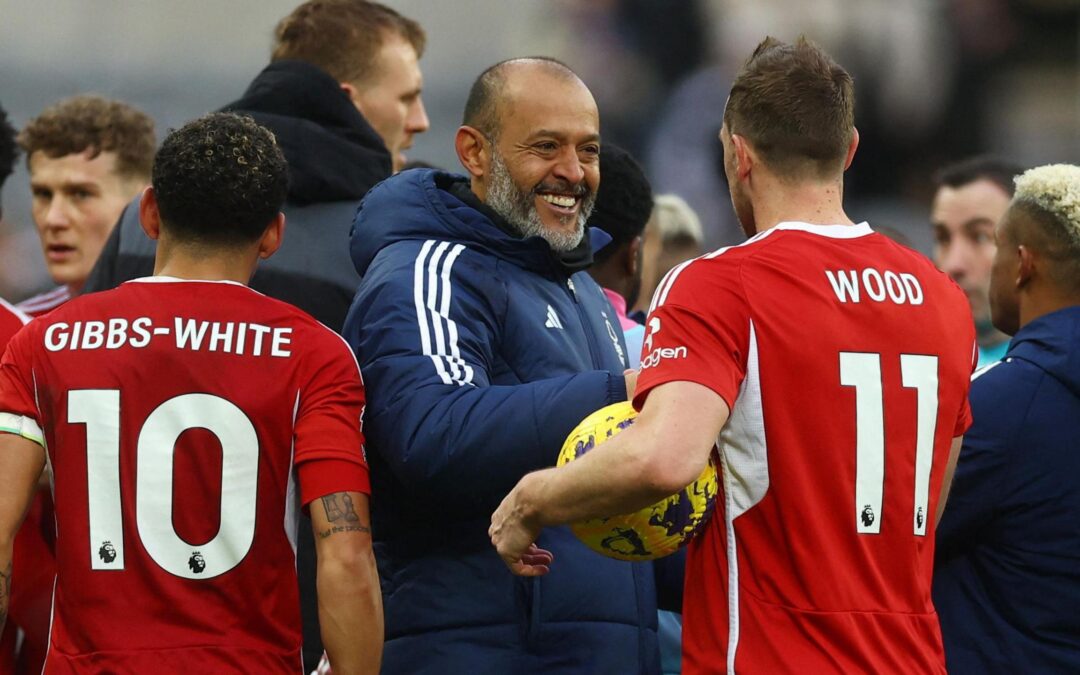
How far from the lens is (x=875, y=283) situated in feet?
10.1

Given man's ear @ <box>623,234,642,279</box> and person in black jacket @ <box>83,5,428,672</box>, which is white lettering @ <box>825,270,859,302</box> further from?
man's ear @ <box>623,234,642,279</box>

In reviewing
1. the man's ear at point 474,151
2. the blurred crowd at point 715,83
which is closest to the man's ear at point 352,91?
the man's ear at point 474,151

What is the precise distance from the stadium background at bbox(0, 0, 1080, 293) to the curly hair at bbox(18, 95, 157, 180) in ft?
19.0

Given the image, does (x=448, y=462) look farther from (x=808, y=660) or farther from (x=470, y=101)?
(x=470, y=101)

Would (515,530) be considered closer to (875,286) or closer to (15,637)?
(875,286)

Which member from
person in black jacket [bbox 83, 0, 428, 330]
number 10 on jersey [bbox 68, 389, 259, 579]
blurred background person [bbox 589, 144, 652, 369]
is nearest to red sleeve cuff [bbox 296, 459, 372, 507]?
number 10 on jersey [bbox 68, 389, 259, 579]

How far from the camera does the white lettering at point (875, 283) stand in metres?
3.05

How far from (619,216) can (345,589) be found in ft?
7.12

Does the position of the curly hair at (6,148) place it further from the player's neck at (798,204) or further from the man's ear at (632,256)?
the player's neck at (798,204)

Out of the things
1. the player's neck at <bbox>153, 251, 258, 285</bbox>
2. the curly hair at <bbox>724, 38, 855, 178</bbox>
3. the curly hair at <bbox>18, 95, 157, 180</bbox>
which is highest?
the curly hair at <bbox>18, 95, 157, 180</bbox>

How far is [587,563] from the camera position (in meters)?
3.53

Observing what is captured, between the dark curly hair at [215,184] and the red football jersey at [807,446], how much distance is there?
0.96 metres

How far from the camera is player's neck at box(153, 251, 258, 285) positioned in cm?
330

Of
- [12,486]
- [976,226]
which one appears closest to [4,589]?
[12,486]
